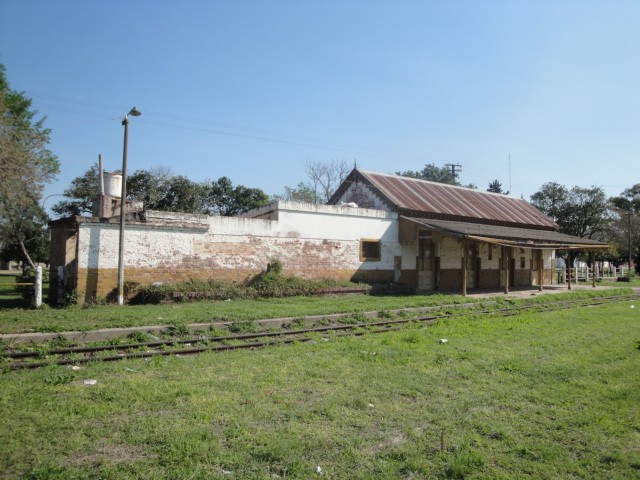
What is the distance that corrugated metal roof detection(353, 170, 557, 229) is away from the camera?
2498 cm

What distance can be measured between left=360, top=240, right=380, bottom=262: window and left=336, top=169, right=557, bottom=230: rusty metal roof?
2.63 meters

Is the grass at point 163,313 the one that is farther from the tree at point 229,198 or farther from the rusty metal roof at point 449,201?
the tree at point 229,198

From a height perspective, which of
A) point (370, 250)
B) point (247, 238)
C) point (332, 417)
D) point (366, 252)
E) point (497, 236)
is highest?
point (497, 236)

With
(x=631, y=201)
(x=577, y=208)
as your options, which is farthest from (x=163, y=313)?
(x=631, y=201)

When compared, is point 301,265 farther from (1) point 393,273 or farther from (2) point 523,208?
(2) point 523,208

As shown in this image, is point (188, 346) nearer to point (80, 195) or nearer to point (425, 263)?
point (425, 263)

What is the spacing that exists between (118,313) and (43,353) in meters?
4.80

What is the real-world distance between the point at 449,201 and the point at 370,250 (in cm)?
859

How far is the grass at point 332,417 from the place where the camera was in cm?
377

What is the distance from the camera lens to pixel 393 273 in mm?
22688

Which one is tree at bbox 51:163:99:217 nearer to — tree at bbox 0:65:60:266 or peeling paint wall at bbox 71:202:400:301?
tree at bbox 0:65:60:266

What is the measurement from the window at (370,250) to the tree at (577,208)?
33.9m

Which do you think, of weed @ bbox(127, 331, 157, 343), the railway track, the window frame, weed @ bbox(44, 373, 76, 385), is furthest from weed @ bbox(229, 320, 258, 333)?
the window frame

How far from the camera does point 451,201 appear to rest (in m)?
28.3
